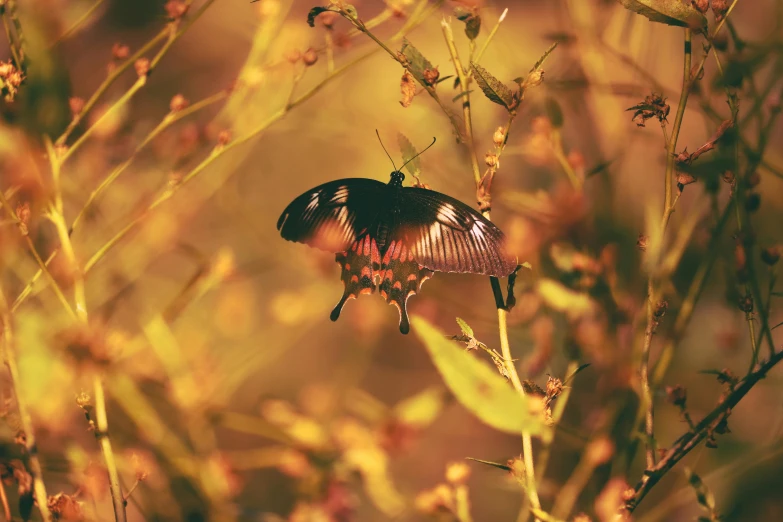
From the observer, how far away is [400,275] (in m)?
0.85

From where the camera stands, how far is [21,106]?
700 mm

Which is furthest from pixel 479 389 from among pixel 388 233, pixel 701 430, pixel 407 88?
pixel 388 233

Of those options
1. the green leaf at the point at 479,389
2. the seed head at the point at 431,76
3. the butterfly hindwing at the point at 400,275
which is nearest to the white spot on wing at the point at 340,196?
the butterfly hindwing at the point at 400,275

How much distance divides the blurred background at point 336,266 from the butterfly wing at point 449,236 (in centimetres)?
7

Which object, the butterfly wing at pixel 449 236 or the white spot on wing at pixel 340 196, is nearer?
the butterfly wing at pixel 449 236

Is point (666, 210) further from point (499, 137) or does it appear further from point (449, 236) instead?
point (449, 236)

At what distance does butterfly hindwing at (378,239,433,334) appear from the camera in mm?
827

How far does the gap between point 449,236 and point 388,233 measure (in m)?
0.12

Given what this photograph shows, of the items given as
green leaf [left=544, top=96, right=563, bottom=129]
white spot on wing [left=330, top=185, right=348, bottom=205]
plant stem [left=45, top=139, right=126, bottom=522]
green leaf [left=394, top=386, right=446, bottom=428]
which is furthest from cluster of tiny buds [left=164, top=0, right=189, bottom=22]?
green leaf [left=394, top=386, right=446, bottom=428]

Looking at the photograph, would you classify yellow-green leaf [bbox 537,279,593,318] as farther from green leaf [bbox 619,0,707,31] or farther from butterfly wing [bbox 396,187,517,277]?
green leaf [bbox 619,0,707,31]

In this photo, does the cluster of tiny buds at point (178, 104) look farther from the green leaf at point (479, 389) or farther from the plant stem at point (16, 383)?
the green leaf at point (479, 389)

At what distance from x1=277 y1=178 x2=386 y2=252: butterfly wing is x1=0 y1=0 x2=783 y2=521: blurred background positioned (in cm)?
12

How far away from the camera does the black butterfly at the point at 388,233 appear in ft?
2.52

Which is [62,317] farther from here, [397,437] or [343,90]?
[343,90]
